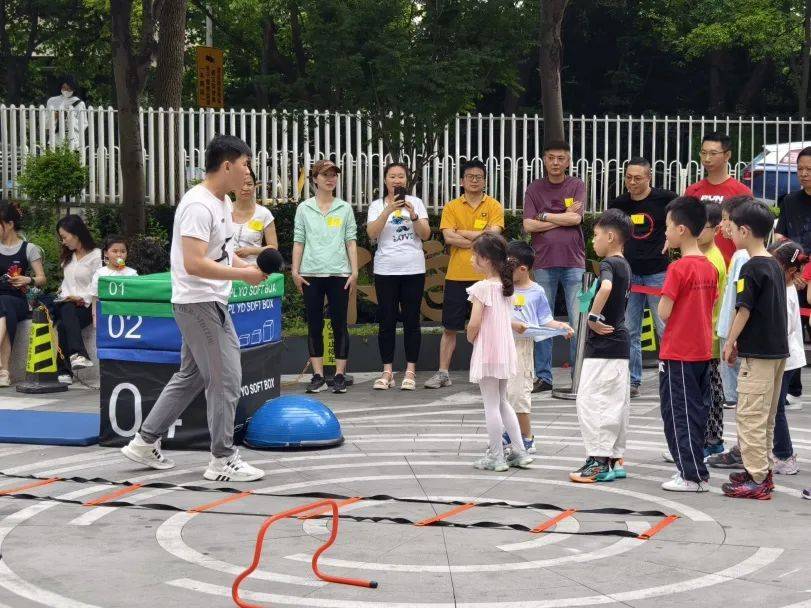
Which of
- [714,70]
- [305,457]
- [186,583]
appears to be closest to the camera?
[186,583]

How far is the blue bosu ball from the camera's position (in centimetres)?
892

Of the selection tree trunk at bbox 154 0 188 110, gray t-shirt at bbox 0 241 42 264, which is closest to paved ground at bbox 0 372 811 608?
gray t-shirt at bbox 0 241 42 264

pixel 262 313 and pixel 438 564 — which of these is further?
pixel 262 313

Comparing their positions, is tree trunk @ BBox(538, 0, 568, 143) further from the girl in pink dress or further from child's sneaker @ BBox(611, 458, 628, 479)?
child's sneaker @ BBox(611, 458, 628, 479)

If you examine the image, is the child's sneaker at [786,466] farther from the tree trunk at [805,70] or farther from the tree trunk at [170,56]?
the tree trunk at [805,70]

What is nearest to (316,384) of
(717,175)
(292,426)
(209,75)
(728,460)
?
(292,426)

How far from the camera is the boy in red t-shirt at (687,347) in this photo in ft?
24.9

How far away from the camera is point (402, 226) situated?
1179cm

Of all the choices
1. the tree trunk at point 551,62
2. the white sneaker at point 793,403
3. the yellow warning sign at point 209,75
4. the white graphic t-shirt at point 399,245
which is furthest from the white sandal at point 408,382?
the yellow warning sign at point 209,75

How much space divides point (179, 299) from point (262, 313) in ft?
5.31

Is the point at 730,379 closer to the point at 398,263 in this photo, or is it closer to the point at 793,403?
the point at 793,403

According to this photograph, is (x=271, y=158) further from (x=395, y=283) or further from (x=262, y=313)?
(x=262, y=313)

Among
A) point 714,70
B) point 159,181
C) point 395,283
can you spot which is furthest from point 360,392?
point 714,70

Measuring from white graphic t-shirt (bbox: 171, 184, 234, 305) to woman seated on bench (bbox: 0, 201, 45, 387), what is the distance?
15.4 feet
